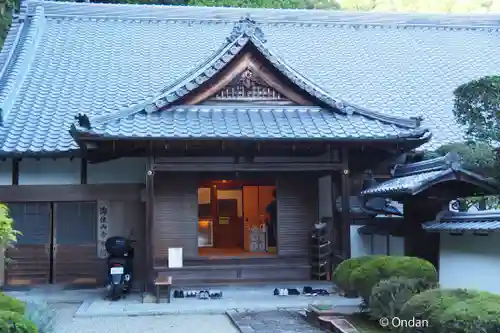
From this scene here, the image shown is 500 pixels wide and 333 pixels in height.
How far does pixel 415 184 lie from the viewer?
10875mm

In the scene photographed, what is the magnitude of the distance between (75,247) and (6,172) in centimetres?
Result: 239

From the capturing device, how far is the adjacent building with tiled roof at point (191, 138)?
1312cm

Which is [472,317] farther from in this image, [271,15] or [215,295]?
[271,15]

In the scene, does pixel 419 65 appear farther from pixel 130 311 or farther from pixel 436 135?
pixel 130 311

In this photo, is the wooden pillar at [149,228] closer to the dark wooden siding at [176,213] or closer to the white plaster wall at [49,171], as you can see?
the dark wooden siding at [176,213]

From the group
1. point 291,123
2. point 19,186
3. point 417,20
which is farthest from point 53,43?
point 417,20

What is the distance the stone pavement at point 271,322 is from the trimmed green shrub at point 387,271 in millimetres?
1035

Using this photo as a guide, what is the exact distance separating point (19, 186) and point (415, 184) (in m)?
9.01

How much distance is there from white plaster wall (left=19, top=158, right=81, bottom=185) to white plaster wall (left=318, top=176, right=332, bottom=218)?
5964 millimetres

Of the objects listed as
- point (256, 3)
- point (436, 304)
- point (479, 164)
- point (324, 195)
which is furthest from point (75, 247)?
point (256, 3)

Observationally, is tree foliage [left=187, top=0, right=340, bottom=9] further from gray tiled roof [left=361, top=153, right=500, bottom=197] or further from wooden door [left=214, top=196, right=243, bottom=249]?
gray tiled roof [left=361, top=153, right=500, bottom=197]

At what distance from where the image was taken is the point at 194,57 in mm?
19438

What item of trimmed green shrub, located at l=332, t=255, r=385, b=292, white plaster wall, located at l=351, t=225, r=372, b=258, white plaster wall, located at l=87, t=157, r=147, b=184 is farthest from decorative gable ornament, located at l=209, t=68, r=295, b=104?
trimmed green shrub, located at l=332, t=255, r=385, b=292

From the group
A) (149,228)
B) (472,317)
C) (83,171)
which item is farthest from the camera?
(83,171)
